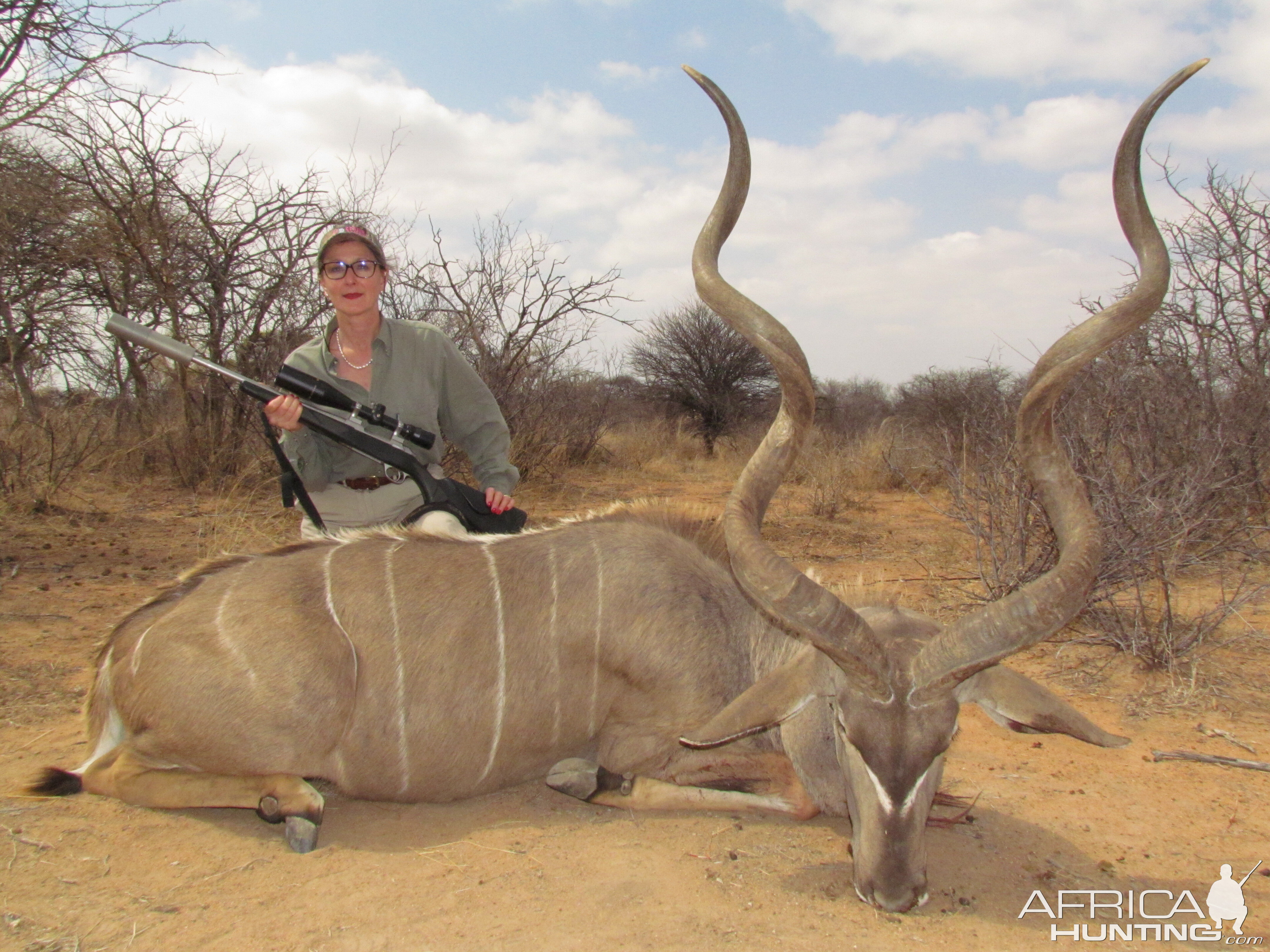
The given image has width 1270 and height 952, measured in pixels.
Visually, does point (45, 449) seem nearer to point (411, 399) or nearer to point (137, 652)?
point (411, 399)

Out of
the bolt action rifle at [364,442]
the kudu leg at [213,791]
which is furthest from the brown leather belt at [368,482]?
the kudu leg at [213,791]

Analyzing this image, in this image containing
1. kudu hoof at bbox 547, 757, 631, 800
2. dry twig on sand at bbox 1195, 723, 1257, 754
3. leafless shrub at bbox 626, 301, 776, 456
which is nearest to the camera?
kudu hoof at bbox 547, 757, 631, 800

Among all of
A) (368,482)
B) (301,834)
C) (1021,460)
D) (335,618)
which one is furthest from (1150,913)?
(368,482)

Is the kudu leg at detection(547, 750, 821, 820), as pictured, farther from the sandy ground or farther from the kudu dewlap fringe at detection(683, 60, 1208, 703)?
A: the kudu dewlap fringe at detection(683, 60, 1208, 703)

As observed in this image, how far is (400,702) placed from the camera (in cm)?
270

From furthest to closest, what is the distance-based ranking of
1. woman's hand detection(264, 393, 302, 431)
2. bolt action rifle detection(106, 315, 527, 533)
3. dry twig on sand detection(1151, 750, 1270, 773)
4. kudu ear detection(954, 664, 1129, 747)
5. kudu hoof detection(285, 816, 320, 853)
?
bolt action rifle detection(106, 315, 527, 533), woman's hand detection(264, 393, 302, 431), dry twig on sand detection(1151, 750, 1270, 773), kudu hoof detection(285, 816, 320, 853), kudu ear detection(954, 664, 1129, 747)

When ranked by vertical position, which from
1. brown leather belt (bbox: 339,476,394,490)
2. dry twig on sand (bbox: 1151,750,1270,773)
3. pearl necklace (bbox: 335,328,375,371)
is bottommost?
dry twig on sand (bbox: 1151,750,1270,773)

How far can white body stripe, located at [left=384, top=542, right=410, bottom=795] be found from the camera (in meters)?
2.70

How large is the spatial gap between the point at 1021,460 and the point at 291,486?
263 centimetres

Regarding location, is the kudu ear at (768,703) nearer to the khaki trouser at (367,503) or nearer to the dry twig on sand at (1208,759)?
the dry twig on sand at (1208,759)

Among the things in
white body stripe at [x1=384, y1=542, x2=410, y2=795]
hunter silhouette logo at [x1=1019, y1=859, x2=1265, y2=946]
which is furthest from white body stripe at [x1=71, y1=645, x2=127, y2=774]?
hunter silhouette logo at [x1=1019, y1=859, x2=1265, y2=946]

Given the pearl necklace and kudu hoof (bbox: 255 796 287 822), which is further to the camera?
the pearl necklace

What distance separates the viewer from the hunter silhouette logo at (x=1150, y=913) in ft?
7.11

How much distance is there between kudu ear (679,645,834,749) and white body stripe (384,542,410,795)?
0.91 metres
